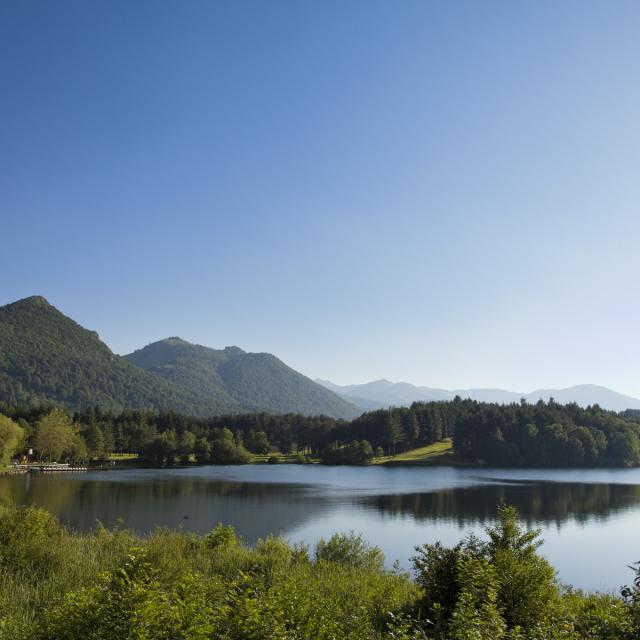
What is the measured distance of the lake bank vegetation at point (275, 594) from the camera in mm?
8234

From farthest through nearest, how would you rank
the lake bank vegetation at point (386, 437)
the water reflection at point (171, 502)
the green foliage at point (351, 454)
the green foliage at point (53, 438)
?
the green foliage at point (351, 454), the lake bank vegetation at point (386, 437), the green foliage at point (53, 438), the water reflection at point (171, 502)

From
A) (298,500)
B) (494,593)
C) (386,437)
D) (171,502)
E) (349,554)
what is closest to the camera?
(494,593)

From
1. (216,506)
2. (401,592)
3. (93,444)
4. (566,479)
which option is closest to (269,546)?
(401,592)

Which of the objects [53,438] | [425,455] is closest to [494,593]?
[53,438]

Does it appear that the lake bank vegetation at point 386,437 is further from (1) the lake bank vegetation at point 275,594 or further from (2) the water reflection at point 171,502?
(1) the lake bank vegetation at point 275,594

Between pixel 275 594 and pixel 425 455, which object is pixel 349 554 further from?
pixel 425 455

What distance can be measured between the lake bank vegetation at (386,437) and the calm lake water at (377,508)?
45088 mm

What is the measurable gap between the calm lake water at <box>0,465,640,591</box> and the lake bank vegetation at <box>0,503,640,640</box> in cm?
773

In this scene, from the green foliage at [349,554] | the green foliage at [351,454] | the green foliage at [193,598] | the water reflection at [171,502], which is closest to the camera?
the green foliage at [193,598]

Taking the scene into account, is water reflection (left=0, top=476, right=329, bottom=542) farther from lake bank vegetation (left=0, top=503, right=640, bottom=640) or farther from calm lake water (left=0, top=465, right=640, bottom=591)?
lake bank vegetation (left=0, top=503, right=640, bottom=640)

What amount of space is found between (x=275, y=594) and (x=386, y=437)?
149879mm

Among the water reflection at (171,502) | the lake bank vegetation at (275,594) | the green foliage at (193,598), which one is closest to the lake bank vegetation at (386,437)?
the water reflection at (171,502)

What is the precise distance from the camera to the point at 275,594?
1035 cm

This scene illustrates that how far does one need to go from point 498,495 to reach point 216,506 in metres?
37.0
